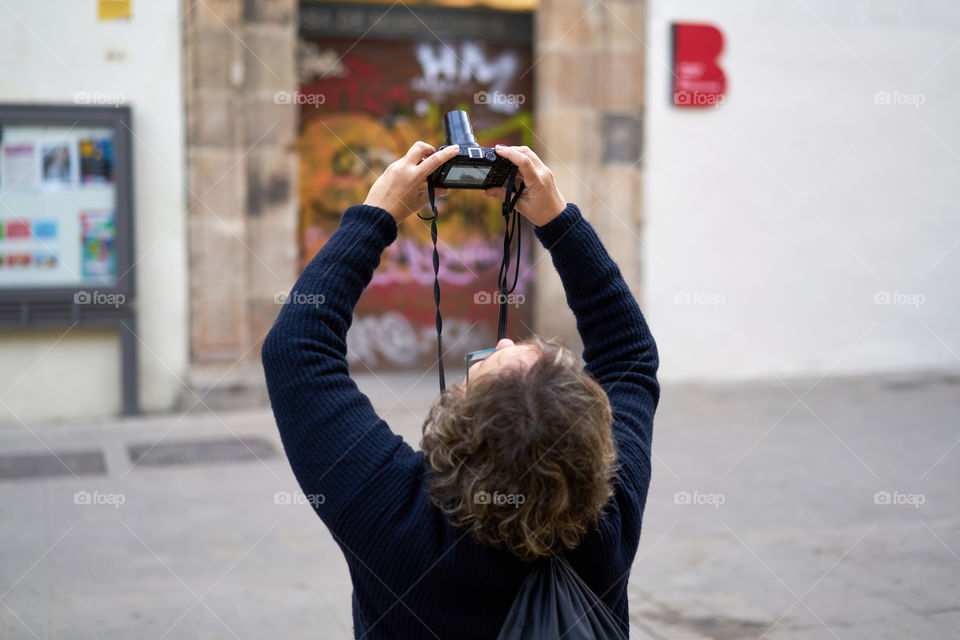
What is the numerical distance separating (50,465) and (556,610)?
5.67 metres

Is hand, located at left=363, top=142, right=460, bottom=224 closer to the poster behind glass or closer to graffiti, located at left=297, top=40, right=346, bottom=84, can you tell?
the poster behind glass

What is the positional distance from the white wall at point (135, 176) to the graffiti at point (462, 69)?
2245 mm

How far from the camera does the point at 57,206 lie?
24.6ft

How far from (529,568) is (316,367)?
1.50 ft

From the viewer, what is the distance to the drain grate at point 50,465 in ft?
20.1

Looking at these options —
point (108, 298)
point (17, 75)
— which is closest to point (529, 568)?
point (108, 298)

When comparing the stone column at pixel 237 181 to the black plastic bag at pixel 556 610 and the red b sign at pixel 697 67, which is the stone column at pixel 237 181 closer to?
the red b sign at pixel 697 67

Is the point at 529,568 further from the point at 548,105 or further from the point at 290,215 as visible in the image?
A: the point at 548,105

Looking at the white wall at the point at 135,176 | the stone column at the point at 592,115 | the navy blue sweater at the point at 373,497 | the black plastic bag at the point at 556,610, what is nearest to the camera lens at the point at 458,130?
the navy blue sweater at the point at 373,497

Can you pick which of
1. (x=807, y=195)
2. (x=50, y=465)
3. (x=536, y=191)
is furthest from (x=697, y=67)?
(x=536, y=191)

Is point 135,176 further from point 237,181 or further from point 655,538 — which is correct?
point 655,538

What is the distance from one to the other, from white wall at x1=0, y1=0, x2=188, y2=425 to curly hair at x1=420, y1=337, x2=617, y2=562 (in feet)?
22.0

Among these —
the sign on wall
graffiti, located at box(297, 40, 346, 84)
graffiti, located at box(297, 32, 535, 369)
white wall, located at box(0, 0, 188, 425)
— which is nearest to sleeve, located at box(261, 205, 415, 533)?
the sign on wall

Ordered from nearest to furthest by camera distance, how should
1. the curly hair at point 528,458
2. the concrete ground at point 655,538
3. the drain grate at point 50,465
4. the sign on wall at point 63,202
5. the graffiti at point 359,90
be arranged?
the curly hair at point 528,458 < the concrete ground at point 655,538 < the drain grate at point 50,465 < the sign on wall at point 63,202 < the graffiti at point 359,90
